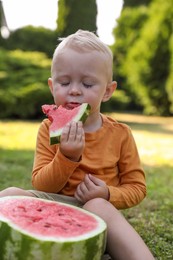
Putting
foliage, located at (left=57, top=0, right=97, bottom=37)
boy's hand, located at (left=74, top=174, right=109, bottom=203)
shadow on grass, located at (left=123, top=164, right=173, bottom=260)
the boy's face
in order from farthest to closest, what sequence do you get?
foliage, located at (left=57, top=0, right=97, bottom=37) < shadow on grass, located at (left=123, top=164, right=173, bottom=260) < the boy's face < boy's hand, located at (left=74, top=174, right=109, bottom=203)

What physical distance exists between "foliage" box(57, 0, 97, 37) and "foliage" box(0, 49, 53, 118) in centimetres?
163

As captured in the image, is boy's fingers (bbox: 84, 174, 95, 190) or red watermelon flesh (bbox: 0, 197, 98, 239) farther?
boy's fingers (bbox: 84, 174, 95, 190)

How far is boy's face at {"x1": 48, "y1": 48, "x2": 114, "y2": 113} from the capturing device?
7.48ft

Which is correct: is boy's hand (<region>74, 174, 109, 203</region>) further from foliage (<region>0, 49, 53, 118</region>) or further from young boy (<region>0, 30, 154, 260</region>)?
foliage (<region>0, 49, 53, 118</region>)

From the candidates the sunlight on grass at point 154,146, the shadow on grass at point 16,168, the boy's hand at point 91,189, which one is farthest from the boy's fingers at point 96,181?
the sunlight on grass at point 154,146

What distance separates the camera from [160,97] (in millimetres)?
14969

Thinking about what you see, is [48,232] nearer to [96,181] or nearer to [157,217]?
[96,181]

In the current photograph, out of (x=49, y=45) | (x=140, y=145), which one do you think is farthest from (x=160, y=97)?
(x=140, y=145)

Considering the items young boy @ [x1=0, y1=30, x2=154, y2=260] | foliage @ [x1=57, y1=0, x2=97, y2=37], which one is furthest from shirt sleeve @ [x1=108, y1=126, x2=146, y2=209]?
foliage @ [x1=57, y1=0, x2=97, y2=37]

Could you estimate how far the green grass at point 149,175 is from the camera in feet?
9.49

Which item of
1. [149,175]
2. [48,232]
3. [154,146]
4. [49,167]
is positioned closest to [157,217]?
[49,167]

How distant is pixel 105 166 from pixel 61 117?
37 cm

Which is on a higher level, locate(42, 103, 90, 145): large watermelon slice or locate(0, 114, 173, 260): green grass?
locate(42, 103, 90, 145): large watermelon slice

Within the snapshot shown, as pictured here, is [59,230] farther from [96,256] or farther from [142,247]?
Result: [142,247]
